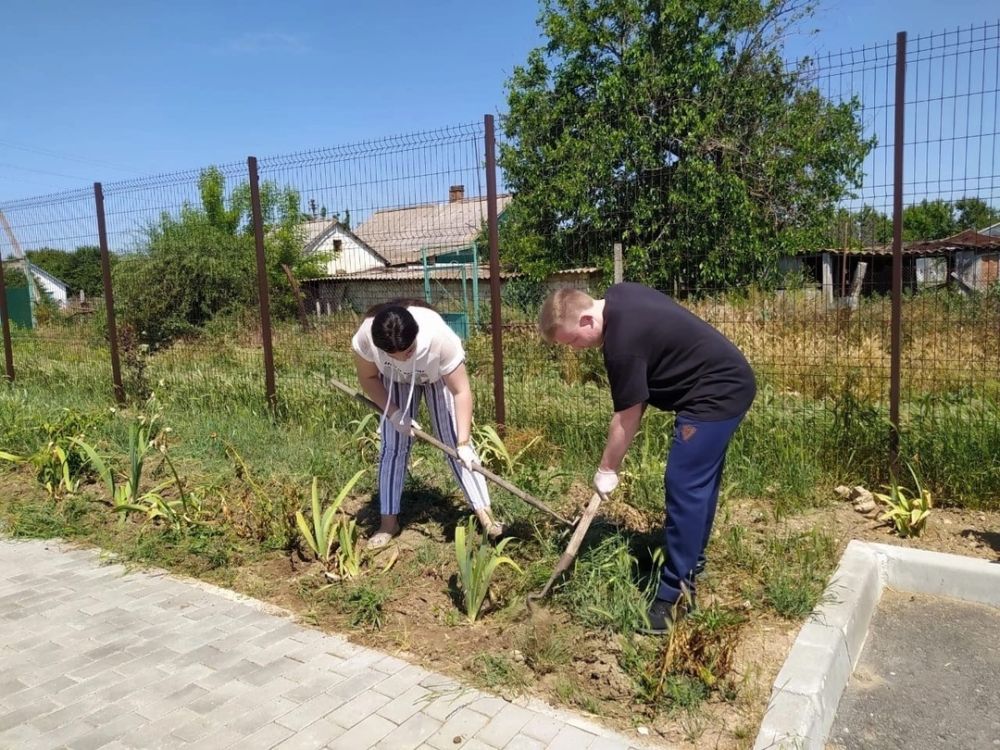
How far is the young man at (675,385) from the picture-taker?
2.95 metres

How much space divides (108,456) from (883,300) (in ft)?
17.4

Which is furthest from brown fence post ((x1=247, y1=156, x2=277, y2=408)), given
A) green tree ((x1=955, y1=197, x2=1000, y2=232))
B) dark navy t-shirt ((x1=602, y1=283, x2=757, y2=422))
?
green tree ((x1=955, y1=197, x2=1000, y2=232))

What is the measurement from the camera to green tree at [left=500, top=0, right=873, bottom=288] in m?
5.62

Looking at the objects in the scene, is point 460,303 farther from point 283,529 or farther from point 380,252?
point 283,529

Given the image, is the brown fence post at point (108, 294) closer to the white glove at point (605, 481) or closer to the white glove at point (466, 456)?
the white glove at point (466, 456)

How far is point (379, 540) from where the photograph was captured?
402 centimetres

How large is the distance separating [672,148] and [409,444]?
42.2 feet

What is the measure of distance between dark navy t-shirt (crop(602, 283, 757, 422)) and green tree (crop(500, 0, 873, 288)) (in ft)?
7.41

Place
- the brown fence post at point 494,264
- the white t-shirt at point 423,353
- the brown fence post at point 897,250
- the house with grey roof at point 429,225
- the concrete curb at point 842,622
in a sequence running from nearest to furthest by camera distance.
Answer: the concrete curb at point 842,622, the white t-shirt at point 423,353, the brown fence post at point 897,250, the brown fence post at point 494,264, the house with grey roof at point 429,225

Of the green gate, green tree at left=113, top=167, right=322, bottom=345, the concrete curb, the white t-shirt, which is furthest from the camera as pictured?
green tree at left=113, top=167, right=322, bottom=345

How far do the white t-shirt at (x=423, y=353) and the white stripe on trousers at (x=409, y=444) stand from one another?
124 millimetres

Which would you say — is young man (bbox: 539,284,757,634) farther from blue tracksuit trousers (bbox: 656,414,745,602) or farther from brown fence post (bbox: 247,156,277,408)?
brown fence post (bbox: 247,156,277,408)

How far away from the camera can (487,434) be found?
16.4ft

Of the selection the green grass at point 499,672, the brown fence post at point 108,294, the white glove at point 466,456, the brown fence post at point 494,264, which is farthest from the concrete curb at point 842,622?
the brown fence post at point 108,294
